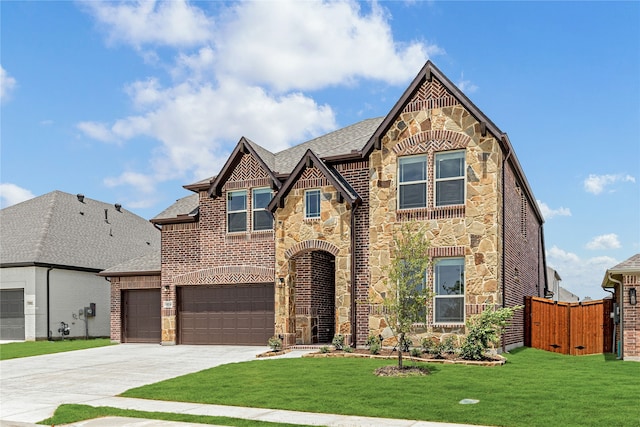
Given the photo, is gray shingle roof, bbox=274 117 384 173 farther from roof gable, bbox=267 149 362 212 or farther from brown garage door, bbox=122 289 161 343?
brown garage door, bbox=122 289 161 343

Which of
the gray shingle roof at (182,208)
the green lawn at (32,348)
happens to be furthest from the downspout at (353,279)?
the green lawn at (32,348)

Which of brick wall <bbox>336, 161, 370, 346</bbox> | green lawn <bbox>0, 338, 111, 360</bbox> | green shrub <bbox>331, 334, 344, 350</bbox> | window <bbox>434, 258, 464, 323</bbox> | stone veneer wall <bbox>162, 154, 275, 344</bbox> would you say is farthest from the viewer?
green lawn <bbox>0, 338, 111, 360</bbox>

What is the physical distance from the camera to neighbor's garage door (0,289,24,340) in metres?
33.3

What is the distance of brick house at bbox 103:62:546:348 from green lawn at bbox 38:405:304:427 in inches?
419

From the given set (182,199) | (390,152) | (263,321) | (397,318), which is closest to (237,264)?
(263,321)

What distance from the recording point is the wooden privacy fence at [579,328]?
21.8 meters

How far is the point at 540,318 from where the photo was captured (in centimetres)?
2352

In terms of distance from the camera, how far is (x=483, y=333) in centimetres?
1809

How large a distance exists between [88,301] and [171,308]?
11.2 m

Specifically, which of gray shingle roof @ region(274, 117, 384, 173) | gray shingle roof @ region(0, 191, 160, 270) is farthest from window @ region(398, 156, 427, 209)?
gray shingle roof @ region(0, 191, 160, 270)

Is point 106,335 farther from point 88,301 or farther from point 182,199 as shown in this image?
point 182,199

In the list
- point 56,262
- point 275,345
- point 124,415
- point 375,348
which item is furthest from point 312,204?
point 56,262

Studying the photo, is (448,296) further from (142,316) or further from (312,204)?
(142,316)

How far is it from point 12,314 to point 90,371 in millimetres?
17098
